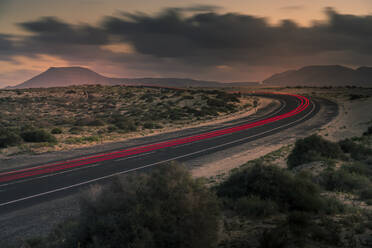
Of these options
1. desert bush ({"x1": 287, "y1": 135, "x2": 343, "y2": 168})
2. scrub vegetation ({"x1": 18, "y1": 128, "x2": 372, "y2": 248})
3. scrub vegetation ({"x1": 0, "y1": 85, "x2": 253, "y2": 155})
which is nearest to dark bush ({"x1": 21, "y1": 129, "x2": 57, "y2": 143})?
scrub vegetation ({"x1": 0, "y1": 85, "x2": 253, "y2": 155})

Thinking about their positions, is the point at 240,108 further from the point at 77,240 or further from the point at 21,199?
the point at 77,240

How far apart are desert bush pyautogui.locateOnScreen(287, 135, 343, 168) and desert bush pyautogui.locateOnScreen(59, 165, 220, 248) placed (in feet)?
31.8

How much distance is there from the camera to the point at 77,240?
17.2 feet

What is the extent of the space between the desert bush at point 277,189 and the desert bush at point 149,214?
3107 mm

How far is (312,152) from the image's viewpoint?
562 inches

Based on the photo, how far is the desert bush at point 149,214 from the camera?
489 centimetres

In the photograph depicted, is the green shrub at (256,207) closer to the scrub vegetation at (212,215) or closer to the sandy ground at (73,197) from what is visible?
the scrub vegetation at (212,215)

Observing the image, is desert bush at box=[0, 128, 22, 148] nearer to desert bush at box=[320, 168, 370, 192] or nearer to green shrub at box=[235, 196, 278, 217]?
green shrub at box=[235, 196, 278, 217]

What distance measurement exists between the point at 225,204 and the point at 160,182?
373cm

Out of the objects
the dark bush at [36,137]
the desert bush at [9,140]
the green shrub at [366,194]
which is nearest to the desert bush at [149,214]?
the green shrub at [366,194]

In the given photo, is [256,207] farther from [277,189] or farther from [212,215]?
[212,215]

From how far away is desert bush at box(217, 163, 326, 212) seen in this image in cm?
784

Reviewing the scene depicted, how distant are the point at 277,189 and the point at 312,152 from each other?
7.15m

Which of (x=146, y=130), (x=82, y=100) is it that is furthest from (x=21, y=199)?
(x=82, y=100)
